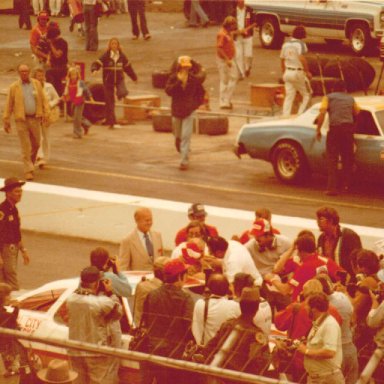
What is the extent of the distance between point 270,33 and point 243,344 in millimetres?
25528

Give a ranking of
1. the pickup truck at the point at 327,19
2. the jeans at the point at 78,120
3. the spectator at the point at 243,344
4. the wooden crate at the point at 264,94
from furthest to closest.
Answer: the pickup truck at the point at 327,19
the wooden crate at the point at 264,94
the jeans at the point at 78,120
the spectator at the point at 243,344

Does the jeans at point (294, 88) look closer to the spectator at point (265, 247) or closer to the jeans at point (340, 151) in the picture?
the jeans at point (340, 151)

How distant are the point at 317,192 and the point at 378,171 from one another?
3.71 ft

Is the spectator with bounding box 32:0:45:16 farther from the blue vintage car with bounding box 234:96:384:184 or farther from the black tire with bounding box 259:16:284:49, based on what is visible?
the blue vintage car with bounding box 234:96:384:184

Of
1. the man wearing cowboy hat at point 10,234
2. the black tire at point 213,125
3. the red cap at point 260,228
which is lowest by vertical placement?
the black tire at point 213,125

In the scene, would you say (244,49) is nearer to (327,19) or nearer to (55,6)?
(327,19)

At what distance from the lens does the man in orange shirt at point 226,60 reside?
2605 cm

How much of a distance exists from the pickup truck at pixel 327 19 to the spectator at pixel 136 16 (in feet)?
11.1

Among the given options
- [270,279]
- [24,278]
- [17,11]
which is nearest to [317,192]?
[24,278]

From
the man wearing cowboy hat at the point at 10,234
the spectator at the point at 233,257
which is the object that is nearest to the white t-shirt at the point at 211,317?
the spectator at the point at 233,257

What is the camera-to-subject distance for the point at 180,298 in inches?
401

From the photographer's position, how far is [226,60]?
85.6 ft

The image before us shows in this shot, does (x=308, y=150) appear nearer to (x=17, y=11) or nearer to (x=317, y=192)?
(x=317, y=192)

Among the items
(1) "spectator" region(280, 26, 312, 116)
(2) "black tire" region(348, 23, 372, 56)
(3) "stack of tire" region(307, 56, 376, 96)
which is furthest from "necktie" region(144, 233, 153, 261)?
(2) "black tire" region(348, 23, 372, 56)
